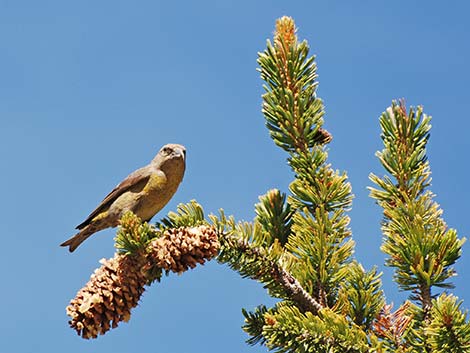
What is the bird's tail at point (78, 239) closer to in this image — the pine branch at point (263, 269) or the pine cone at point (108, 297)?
the pine cone at point (108, 297)

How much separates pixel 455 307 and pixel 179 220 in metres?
1.50

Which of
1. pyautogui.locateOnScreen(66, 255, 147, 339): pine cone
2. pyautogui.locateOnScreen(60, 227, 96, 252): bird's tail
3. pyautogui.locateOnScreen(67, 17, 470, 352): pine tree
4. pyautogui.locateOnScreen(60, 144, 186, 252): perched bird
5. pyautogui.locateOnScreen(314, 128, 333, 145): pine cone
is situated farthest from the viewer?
pyautogui.locateOnScreen(60, 227, 96, 252): bird's tail

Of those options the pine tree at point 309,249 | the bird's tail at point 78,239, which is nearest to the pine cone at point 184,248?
the pine tree at point 309,249

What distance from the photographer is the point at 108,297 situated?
354cm

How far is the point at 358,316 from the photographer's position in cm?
330

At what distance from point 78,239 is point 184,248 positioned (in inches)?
142

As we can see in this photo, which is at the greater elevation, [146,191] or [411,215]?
[146,191]

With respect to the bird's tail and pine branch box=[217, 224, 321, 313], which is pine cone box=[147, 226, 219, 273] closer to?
pine branch box=[217, 224, 321, 313]

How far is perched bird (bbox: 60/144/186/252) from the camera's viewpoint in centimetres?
614

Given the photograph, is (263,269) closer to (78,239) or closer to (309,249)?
(309,249)

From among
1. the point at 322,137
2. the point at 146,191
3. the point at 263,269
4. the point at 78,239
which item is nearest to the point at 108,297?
the point at 263,269

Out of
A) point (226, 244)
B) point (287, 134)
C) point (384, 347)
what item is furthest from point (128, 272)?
point (384, 347)

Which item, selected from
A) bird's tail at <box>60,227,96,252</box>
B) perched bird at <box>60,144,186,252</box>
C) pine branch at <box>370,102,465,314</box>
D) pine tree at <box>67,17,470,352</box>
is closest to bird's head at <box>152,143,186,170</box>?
perched bird at <box>60,144,186,252</box>

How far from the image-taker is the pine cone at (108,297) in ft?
11.5
